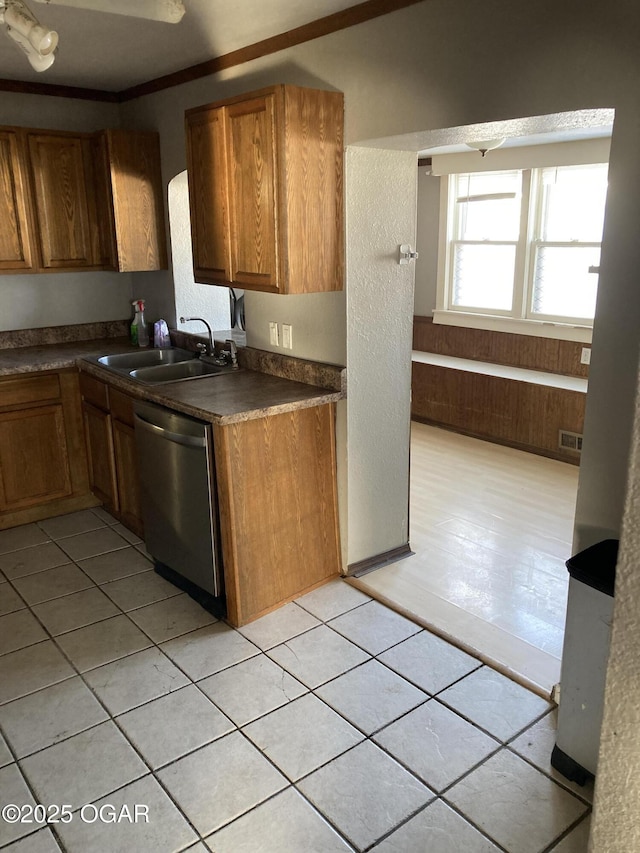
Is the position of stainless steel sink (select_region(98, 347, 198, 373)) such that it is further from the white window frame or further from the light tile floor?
the white window frame

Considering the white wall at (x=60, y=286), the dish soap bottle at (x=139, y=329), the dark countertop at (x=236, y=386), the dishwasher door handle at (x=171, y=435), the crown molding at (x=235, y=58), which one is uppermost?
the crown molding at (x=235, y=58)

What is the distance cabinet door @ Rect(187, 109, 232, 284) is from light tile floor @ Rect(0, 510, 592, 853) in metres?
1.48

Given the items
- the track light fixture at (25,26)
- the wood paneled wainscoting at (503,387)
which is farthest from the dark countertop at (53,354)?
the wood paneled wainscoting at (503,387)

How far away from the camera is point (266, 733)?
2180 mm

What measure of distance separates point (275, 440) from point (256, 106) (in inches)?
50.5

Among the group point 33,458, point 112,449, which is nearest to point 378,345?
point 112,449

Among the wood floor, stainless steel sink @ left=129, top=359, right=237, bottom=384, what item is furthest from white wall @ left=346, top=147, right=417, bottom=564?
stainless steel sink @ left=129, top=359, right=237, bottom=384

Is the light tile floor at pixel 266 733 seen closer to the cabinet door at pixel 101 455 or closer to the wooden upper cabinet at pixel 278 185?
the cabinet door at pixel 101 455

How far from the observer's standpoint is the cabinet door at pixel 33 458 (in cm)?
357

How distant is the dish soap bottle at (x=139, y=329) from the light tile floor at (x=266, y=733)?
1.58m

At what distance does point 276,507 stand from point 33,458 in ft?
5.30

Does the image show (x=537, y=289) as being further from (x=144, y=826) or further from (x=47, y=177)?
(x=144, y=826)

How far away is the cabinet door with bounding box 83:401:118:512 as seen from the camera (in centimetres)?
357

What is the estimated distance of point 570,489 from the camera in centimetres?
425
